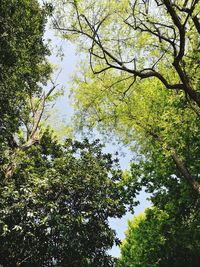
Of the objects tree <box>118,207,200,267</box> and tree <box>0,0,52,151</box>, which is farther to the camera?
tree <box>118,207,200,267</box>

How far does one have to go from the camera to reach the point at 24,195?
38.6ft

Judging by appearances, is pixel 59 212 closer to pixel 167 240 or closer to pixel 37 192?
pixel 37 192

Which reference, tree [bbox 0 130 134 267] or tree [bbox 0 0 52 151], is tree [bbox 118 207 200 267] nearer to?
tree [bbox 0 130 134 267]

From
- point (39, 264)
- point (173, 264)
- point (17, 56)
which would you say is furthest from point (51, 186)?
point (173, 264)

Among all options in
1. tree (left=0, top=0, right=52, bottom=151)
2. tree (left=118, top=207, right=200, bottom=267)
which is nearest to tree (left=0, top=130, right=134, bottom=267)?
tree (left=0, top=0, right=52, bottom=151)

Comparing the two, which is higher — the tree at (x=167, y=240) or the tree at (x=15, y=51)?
the tree at (x=15, y=51)

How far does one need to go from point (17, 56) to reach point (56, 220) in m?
5.63

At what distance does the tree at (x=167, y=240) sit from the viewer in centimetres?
1722

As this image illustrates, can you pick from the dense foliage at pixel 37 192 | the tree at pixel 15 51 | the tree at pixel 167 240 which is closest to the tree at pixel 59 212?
the dense foliage at pixel 37 192

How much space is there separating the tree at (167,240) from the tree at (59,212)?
3.87 meters

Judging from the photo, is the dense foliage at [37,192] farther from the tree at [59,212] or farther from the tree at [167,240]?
the tree at [167,240]

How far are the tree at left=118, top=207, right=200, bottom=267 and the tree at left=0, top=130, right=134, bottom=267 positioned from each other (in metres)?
3.87

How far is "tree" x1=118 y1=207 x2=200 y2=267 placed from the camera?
17.2 metres

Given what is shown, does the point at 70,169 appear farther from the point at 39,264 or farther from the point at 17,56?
the point at 17,56
